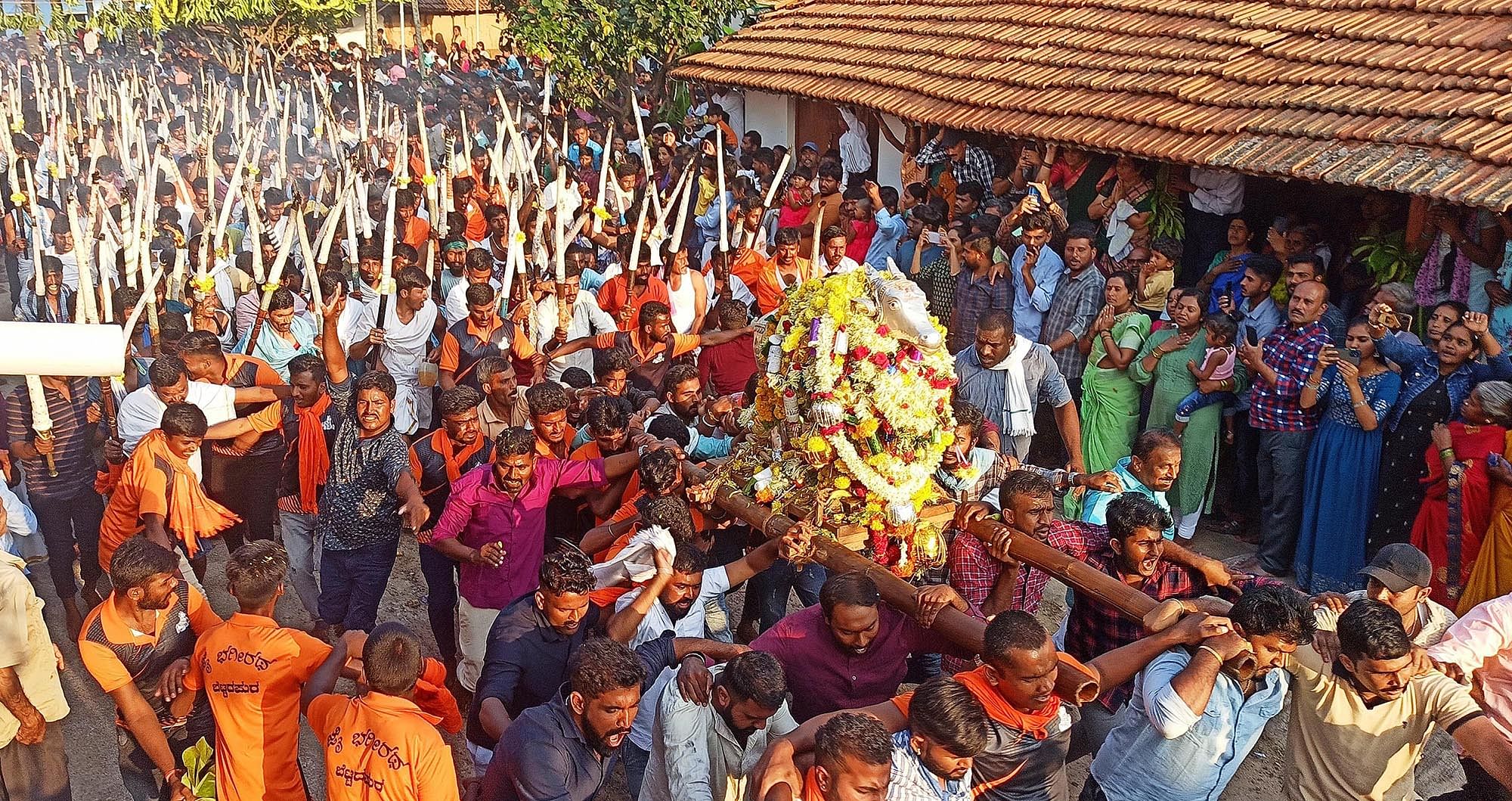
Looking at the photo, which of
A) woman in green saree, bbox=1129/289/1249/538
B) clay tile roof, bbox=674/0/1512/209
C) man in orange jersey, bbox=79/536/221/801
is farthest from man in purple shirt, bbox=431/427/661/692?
clay tile roof, bbox=674/0/1512/209

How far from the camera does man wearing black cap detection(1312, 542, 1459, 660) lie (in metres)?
4.21

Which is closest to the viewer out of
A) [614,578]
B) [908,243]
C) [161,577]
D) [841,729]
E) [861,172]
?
[841,729]

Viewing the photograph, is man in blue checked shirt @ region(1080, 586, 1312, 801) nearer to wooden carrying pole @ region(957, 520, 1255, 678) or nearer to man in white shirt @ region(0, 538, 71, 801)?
wooden carrying pole @ region(957, 520, 1255, 678)

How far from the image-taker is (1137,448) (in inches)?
205

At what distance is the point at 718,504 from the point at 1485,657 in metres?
2.76

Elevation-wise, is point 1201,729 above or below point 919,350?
below

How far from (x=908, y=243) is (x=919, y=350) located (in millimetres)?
5556

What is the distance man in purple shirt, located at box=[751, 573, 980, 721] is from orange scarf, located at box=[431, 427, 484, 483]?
2.15 m

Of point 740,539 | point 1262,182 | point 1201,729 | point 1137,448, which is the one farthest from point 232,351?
point 1262,182

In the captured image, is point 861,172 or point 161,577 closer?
point 161,577

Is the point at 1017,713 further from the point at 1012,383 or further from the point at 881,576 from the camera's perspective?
the point at 1012,383

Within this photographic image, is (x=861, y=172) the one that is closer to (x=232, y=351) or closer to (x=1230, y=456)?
(x=1230, y=456)

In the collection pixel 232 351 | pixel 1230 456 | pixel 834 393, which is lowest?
pixel 1230 456

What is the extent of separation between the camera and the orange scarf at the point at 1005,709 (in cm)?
365
